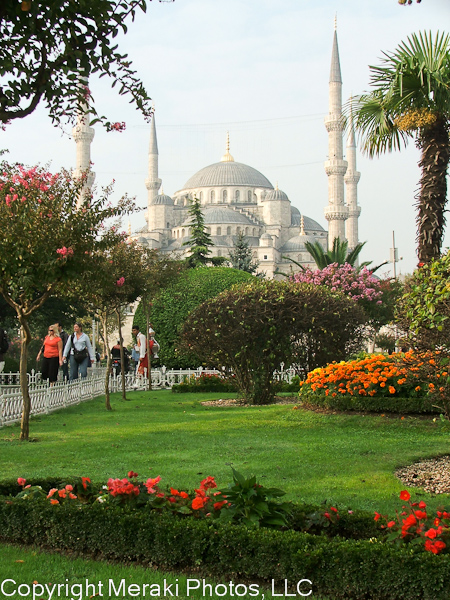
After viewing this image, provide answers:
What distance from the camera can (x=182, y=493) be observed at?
3992 mm

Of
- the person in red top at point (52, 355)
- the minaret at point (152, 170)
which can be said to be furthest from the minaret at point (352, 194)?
the person in red top at point (52, 355)

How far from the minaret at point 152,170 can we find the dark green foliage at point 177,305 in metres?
58.8

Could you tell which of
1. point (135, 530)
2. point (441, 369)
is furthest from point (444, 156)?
point (135, 530)

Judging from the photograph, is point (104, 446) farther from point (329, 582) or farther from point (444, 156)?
point (444, 156)

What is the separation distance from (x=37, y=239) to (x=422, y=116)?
5.27 metres

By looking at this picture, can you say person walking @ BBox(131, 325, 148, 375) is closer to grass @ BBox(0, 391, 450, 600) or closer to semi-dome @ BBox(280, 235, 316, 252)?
grass @ BBox(0, 391, 450, 600)

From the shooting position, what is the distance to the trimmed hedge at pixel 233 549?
3.11 meters

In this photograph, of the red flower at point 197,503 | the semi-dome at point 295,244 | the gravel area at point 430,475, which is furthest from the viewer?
the semi-dome at point 295,244

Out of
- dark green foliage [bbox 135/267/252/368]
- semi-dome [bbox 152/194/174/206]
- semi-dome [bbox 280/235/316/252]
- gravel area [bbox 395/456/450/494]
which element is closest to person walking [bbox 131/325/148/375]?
dark green foliage [bbox 135/267/252/368]

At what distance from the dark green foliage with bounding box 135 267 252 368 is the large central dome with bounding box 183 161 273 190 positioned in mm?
69544

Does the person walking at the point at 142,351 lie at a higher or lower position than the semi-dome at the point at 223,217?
lower

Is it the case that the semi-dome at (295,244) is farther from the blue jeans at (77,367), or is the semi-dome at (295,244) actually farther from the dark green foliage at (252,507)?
the dark green foliage at (252,507)

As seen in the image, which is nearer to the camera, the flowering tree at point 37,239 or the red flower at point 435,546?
the red flower at point 435,546

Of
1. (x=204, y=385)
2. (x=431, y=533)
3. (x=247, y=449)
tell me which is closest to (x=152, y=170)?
(x=204, y=385)
